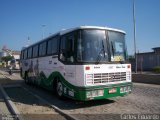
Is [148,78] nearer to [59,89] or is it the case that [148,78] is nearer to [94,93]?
[59,89]

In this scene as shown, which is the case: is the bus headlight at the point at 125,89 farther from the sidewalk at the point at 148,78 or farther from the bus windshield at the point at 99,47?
the sidewalk at the point at 148,78

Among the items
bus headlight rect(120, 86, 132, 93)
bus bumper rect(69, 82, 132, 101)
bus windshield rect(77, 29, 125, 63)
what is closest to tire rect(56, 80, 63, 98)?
bus bumper rect(69, 82, 132, 101)

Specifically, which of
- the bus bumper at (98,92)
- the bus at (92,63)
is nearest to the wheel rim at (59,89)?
the bus at (92,63)

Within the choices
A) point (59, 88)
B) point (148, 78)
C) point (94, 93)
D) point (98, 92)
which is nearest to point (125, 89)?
point (98, 92)

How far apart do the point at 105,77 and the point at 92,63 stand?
2.78 feet

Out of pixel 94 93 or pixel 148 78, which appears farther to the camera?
pixel 148 78

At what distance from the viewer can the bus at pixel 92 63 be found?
31.8 ft

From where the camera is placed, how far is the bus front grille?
9688 mm

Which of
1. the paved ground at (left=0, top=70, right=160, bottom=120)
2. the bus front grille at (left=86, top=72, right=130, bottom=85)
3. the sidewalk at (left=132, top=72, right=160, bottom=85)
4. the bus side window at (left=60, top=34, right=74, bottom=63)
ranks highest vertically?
the bus side window at (left=60, top=34, right=74, bottom=63)

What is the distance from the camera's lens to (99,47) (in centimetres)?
1009

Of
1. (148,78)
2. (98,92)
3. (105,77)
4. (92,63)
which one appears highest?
(92,63)

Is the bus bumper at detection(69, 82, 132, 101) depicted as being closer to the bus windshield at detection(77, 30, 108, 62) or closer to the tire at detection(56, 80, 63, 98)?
the bus windshield at detection(77, 30, 108, 62)

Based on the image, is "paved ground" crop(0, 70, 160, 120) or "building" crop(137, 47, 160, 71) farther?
"building" crop(137, 47, 160, 71)

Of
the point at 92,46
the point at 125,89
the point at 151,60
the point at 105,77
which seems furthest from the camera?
the point at 151,60
